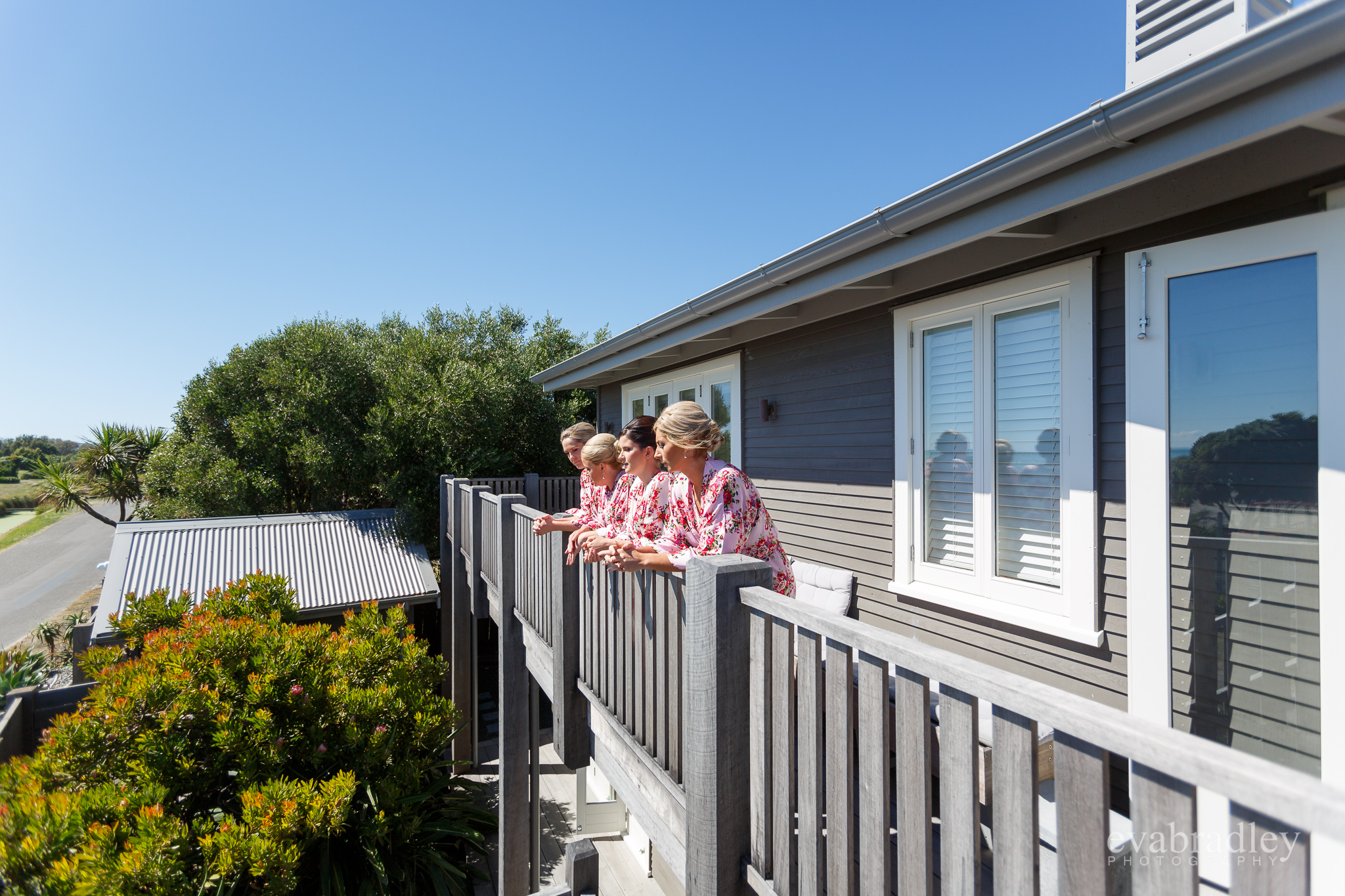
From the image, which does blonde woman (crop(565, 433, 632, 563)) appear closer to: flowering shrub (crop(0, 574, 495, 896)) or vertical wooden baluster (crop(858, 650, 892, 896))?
vertical wooden baluster (crop(858, 650, 892, 896))

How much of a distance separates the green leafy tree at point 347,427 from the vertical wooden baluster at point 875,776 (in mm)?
10481

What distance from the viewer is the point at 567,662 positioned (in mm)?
3152

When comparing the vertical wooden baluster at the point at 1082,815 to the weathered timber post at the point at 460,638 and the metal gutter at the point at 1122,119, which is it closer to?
the metal gutter at the point at 1122,119

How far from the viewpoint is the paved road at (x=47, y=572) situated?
26.5 m

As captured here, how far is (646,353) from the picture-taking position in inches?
261

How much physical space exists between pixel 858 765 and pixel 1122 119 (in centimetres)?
233

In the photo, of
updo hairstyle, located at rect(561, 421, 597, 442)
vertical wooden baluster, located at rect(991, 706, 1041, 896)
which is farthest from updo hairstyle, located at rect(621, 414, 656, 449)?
vertical wooden baluster, located at rect(991, 706, 1041, 896)

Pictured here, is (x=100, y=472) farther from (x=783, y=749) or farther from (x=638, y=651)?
(x=783, y=749)

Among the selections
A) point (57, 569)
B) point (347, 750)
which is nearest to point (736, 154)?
point (347, 750)

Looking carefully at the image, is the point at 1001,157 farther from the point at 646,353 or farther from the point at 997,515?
the point at 646,353

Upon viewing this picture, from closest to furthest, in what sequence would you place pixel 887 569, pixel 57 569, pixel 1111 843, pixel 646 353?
pixel 1111 843 → pixel 887 569 → pixel 646 353 → pixel 57 569

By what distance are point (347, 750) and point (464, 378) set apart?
8159 mm

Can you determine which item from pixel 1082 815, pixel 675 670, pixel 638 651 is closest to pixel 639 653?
pixel 638 651

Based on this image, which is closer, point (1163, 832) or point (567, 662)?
point (1163, 832)
